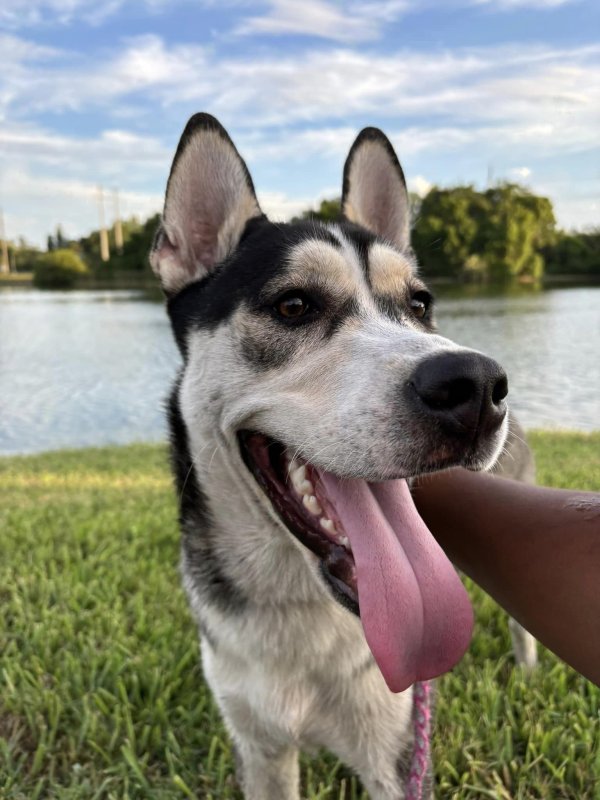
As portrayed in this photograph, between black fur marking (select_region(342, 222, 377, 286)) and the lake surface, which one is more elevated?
black fur marking (select_region(342, 222, 377, 286))

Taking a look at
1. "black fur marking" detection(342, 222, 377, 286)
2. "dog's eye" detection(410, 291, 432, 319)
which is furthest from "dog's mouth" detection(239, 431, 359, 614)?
"dog's eye" detection(410, 291, 432, 319)

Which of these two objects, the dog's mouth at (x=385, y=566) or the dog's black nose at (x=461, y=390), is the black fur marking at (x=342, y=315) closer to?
the dog's mouth at (x=385, y=566)

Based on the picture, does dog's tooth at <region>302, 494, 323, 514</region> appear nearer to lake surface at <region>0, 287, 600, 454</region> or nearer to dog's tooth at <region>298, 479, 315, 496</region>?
dog's tooth at <region>298, 479, 315, 496</region>

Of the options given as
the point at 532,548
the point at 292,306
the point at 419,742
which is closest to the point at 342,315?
the point at 292,306

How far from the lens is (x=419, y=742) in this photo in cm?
254

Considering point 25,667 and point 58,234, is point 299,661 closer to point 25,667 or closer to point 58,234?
point 25,667

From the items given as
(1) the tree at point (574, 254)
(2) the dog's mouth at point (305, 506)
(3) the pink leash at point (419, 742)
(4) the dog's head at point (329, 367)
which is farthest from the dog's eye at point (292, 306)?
(1) the tree at point (574, 254)

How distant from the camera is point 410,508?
2.28 meters

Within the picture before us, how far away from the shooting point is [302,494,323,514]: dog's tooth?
233 centimetres

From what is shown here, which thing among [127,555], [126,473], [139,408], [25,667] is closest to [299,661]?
[25,667]

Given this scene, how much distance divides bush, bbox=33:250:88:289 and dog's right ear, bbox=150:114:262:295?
365ft

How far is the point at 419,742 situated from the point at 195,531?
1.28 m

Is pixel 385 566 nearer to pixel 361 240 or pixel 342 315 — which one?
pixel 342 315

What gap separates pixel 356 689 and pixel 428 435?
125cm
